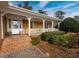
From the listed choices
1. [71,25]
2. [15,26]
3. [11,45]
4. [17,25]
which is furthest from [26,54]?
[71,25]

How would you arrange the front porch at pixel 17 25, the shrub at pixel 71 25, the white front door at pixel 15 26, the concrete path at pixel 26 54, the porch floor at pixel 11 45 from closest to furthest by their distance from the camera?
the concrete path at pixel 26 54 < the porch floor at pixel 11 45 < the front porch at pixel 17 25 < the white front door at pixel 15 26 < the shrub at pixel 71 25

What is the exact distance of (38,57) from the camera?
9266 millimetres

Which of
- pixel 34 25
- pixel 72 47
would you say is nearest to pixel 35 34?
pixel 34 25

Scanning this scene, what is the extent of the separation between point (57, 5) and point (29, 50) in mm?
23149

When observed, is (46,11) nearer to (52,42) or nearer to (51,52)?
(52,42)

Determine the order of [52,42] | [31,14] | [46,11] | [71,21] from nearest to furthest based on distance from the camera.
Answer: [52,42]
[31,14]
[71,21]
[46,11]

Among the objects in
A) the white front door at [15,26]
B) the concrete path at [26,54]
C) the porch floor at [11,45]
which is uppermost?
the white front door at [15,26]

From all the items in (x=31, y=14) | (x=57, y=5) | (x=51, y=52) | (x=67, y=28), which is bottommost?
(x=51, y=52)

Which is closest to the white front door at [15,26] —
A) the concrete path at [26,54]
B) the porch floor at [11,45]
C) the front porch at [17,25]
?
the front porch at [17,25]

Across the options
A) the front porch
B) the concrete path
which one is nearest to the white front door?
the front porch

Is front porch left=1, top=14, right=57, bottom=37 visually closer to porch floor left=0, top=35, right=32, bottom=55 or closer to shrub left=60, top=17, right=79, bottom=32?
shrub left=60, top=17, right=79, bottom=32

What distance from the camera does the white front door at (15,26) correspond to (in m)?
17.9

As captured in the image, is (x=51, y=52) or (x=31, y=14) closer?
(x=51, y=52)

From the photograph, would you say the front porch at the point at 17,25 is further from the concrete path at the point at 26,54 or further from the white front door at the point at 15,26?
the concrete path at the point at 26,54
